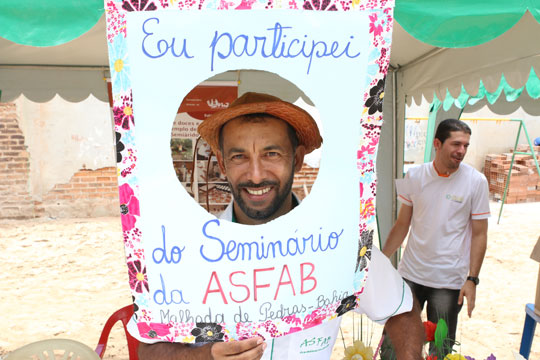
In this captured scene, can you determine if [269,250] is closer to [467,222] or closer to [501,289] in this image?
[467,222]

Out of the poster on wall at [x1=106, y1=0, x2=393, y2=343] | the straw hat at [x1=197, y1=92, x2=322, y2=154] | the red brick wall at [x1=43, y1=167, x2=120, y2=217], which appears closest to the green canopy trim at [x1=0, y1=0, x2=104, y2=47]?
the poster on wall at [x1=106, y1=0, x2=393, y2=343]

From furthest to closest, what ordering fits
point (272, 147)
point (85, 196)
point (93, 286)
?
point (85, 196) < point (93, 286) < point (272, 147)

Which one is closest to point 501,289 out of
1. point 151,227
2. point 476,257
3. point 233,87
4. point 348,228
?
point 476,257

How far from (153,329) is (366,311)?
0.70 meters

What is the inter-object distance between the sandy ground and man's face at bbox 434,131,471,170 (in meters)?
1.26

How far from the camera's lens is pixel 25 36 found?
111cm

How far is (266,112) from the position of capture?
1.23 meters

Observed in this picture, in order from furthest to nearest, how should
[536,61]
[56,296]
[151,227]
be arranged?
1. [56,296]
2. [536,61]
3. [151,227]

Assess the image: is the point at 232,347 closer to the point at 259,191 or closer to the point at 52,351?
the point at 259,191

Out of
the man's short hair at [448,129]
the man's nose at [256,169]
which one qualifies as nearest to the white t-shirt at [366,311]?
the man's nose at [256,169]

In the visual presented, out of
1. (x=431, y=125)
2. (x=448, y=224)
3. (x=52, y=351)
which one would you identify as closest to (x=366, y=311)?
(x=52, y=351)

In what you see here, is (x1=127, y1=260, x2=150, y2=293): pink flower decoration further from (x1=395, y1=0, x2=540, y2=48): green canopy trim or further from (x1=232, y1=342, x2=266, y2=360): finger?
(x1=395, y1=0, x2=540, y2=48): green canopy trim

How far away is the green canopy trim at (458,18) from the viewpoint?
1225 mm

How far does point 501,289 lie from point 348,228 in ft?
14.8
